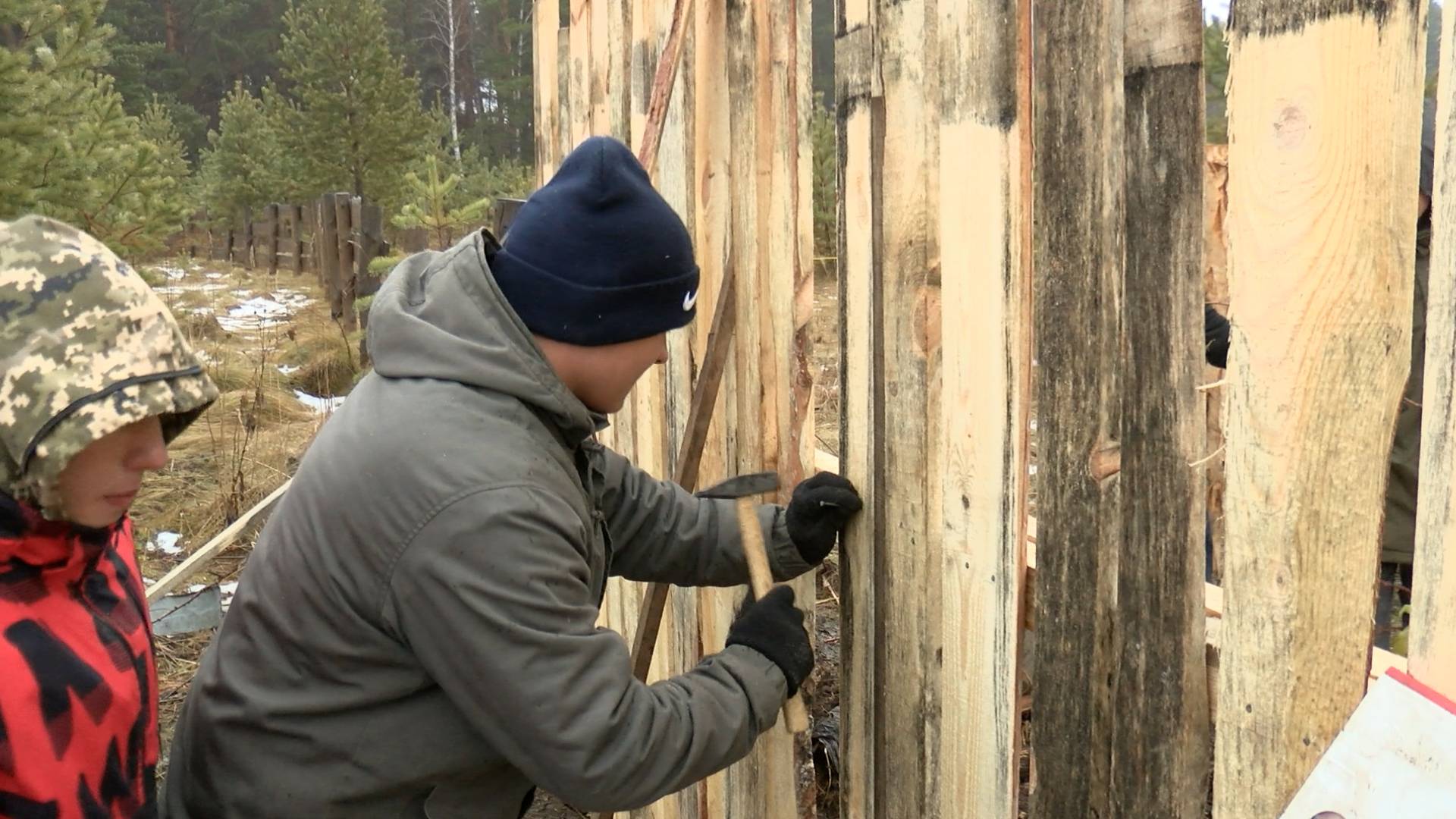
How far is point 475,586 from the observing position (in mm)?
1678

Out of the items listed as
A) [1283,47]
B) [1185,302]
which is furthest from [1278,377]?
[1283,47]

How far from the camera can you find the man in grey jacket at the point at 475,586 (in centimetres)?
172

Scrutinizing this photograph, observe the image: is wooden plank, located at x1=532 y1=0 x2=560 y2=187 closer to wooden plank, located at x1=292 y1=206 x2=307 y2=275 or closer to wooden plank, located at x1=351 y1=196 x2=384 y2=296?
wooden plank, located at x1=351 y1=196 x2=384 y2=296

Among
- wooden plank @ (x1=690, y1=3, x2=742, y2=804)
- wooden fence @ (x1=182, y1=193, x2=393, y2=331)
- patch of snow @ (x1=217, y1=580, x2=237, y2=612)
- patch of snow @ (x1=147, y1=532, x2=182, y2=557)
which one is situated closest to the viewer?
wooden plank @ (x1=690, y1=3, x2=742, y2=804)

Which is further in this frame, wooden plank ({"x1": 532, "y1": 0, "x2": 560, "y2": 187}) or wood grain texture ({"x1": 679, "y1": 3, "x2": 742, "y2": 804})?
wooden plank ({"x1": 532, "y1": 0, "x2": 560, "y2": 187})

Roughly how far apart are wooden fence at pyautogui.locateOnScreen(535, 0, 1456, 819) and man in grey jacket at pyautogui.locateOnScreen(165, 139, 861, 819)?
13.6 inches

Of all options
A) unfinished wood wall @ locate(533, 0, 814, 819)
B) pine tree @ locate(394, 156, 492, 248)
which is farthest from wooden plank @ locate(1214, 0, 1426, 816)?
pine tree @ locate(394, 156, 492, 248)

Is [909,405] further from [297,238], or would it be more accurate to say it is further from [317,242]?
[297,238]

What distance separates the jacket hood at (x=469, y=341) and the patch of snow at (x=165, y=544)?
18.3 feet

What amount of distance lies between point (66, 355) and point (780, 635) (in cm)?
123

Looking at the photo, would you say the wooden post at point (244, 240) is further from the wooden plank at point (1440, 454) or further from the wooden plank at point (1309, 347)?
the wooden plank at point (1440, 454)

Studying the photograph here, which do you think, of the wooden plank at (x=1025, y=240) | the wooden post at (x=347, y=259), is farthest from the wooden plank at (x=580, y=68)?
the wooden post at (x=347, y=259)

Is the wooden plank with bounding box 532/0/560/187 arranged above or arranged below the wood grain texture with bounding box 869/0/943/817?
above

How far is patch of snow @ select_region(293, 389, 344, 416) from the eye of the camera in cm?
922
